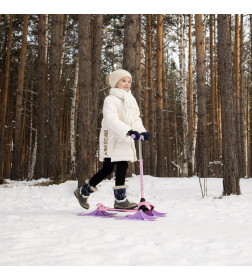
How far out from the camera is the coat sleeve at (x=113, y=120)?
15.0ft

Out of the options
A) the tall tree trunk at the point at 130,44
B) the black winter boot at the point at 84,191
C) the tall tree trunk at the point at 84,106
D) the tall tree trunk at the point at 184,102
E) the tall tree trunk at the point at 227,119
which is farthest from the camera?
the tall tree trunk at the point at 184,102

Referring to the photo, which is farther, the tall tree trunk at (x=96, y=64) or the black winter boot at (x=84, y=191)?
the tall tree trunk at (x=96, y=64)

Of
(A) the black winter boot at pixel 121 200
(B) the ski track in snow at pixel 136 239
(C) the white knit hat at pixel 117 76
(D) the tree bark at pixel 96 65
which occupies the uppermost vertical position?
(D) the tree bark at pixel 96 65

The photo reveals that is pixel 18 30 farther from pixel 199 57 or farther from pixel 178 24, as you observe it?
pixel 199 57

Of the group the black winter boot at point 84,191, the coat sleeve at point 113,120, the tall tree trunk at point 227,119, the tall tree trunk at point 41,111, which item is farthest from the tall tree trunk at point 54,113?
the coat sleeve at point 113,120

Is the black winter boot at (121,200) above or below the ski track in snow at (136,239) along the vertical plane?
above

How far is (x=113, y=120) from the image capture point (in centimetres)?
467

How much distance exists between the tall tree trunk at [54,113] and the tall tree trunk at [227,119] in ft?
20.1

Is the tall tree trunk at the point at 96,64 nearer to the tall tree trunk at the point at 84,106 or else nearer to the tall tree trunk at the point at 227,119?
the tall tree trunk at the point at 84,106

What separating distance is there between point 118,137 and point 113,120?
0.27 m

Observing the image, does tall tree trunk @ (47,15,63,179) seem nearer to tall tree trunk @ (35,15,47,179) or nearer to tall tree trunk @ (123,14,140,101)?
tall tree trunk @ (35,15,47,179)

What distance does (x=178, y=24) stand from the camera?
64.7 feet

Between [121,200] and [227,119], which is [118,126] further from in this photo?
[227,119]
